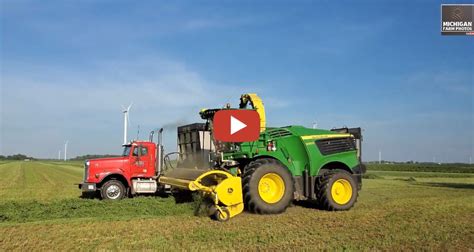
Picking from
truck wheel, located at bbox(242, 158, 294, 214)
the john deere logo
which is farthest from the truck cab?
the john deere logo

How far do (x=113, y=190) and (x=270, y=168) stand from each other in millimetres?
7428

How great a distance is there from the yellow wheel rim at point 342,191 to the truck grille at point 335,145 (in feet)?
2.95

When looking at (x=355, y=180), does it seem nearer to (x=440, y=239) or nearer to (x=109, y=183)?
(x=440, y=239)

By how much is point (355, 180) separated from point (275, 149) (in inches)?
105

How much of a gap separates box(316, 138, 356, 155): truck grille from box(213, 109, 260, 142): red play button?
188 cm

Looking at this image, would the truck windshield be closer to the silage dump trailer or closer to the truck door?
the truck door

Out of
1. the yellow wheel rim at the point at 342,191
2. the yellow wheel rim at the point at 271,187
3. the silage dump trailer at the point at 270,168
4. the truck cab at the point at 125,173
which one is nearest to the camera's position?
the silage dump trailer at the point at 270,168

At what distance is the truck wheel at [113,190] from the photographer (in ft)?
51.6

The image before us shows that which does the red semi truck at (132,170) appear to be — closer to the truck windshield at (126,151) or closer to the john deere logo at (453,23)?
the truck windshield at (126,151)

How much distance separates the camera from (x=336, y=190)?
475 inches

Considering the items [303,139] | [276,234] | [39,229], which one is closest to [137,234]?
[39,229]

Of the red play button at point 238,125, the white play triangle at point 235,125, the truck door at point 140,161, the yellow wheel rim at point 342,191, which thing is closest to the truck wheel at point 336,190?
the yellow wheel rim at point 342,191

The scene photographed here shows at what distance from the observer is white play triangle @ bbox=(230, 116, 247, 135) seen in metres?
11.5

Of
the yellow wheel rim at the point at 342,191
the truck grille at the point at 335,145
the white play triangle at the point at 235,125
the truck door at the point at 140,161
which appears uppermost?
the white play triangle at the point at 235,125
